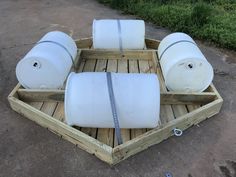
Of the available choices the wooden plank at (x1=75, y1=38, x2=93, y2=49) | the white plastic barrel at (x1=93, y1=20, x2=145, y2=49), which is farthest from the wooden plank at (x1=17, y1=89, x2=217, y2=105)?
the wooden plank at (x1=75, y1=38, x2=93, y2=49)

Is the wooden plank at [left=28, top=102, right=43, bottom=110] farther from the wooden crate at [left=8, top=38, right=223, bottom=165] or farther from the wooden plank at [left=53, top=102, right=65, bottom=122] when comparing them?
the wooden plank at [left=53, top=102, right=65, bottom=122]

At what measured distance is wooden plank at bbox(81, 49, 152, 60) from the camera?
459cm

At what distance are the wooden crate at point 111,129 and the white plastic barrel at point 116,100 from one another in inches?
6.9

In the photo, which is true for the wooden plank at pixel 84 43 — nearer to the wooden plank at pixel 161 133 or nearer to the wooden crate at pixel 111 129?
the wooden crate at pixel 111 129

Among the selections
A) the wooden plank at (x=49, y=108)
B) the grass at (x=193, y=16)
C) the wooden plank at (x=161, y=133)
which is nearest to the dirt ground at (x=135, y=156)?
the wooden plank at (x=161, y=133)

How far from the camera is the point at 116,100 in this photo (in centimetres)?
285

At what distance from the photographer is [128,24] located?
4711mm

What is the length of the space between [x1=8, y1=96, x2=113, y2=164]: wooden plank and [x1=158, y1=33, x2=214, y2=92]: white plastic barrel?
138cm

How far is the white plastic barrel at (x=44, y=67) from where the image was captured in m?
3.54

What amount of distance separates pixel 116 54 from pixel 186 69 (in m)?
1.41

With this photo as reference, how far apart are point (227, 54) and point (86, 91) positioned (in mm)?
3274

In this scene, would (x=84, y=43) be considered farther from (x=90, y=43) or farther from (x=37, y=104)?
(x=37, y=104)

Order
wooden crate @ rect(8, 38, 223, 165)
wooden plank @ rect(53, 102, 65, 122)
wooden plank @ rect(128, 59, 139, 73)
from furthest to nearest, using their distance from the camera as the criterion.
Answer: wooden plank @ rect(128, 59, 139, 73) < wooden plank @ rect(53, 102, 65, 122) < wooden crate @ rect(8, 38, 223, 165)

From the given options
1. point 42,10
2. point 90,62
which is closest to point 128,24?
point 90,62
